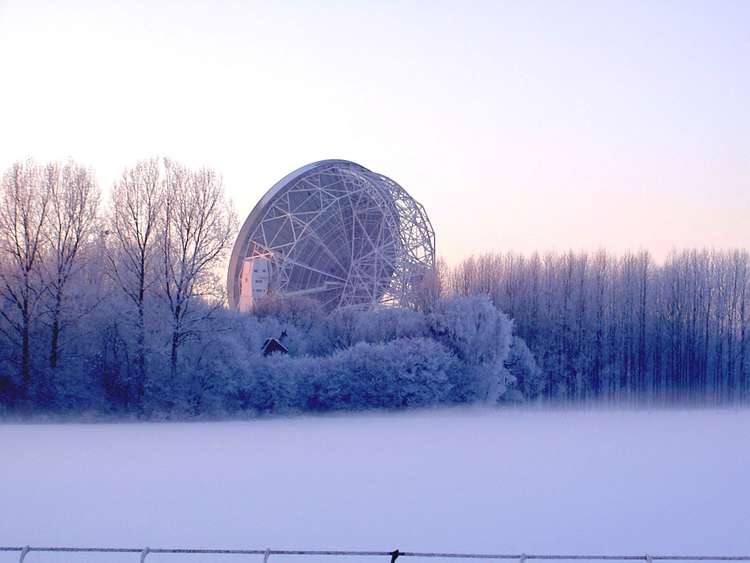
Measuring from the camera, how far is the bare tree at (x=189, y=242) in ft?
134

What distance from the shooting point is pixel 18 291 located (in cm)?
3956

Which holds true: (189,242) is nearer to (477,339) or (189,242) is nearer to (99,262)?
(99,262)

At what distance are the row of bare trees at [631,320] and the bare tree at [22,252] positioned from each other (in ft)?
103

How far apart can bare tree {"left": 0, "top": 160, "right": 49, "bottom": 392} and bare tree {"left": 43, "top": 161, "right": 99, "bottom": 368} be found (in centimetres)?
44

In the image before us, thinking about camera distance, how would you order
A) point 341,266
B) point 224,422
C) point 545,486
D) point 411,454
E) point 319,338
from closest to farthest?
1. point 545,486
2. point 411,454
3. point 224,422
4. point 319,338
5. point 341,266

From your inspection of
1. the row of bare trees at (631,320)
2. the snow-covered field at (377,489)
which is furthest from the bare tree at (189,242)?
the row of bare trees at (631,320)

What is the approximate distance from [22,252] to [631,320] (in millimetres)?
42293

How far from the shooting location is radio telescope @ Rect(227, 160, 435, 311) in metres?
48.4

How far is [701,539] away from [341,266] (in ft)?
126

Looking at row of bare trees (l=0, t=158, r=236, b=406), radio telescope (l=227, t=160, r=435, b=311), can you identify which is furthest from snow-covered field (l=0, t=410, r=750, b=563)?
radio telescope (l=227, t=160, r=435, b=311)

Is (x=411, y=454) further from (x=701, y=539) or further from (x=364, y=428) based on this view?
(x=701, y=539)

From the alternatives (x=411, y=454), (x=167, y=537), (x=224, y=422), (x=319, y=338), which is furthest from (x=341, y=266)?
(x=167, y=537)

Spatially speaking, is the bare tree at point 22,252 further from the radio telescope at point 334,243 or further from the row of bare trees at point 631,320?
the row of bare trees at point 631,320

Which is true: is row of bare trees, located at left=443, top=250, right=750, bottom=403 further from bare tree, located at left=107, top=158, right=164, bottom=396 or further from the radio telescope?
bare tree, located at left=107, top=158, right=164, bottom=396
